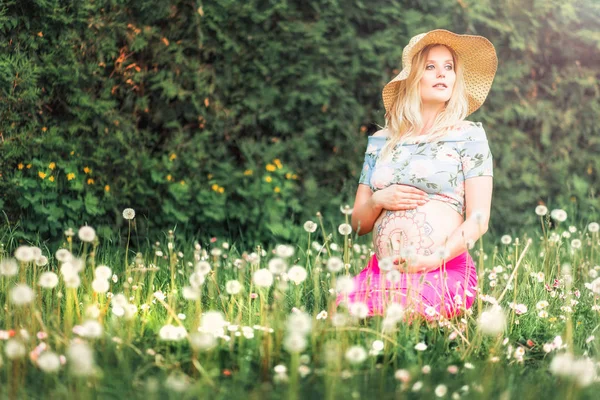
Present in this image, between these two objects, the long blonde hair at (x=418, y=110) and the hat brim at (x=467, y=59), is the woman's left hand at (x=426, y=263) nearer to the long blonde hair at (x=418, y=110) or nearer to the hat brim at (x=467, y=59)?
the long blonde hair at (x=418, y=110)

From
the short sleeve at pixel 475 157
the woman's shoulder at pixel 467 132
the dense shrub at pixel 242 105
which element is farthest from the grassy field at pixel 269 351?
the dense shrub at pixel 242 105

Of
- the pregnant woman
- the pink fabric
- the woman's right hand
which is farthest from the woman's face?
the pink fabric

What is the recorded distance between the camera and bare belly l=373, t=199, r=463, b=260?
2918mm

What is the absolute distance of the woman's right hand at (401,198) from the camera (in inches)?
117

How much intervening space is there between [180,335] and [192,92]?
2.58 meters

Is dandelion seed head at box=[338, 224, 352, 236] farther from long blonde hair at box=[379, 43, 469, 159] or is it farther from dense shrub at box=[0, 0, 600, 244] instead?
dense shrub at box=[0, 0, 600, 244]

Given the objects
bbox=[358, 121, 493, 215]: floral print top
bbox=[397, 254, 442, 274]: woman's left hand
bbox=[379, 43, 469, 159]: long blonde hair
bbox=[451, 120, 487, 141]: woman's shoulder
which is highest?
bbox=[379, 43, 469, 159]: long blonde hair

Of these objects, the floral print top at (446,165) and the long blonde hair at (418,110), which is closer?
the floral print top at (446,165)

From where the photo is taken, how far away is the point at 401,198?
2.97 meters

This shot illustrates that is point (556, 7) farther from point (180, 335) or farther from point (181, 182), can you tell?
point (180, 335)

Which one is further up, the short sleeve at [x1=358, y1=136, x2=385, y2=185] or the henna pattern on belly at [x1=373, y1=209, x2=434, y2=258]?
the short sleeve at [x1=358, y1=136, x2=385, y2=185]

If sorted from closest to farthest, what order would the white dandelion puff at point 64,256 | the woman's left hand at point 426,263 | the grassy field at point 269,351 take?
the grassy field at point 269,351 < the white dandelion puff at point 64,256 < the woman's left hand at point 426,263

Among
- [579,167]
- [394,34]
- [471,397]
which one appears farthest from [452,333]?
[579,167]

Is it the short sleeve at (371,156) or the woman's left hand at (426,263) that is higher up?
the short sleeve at (371,156)
